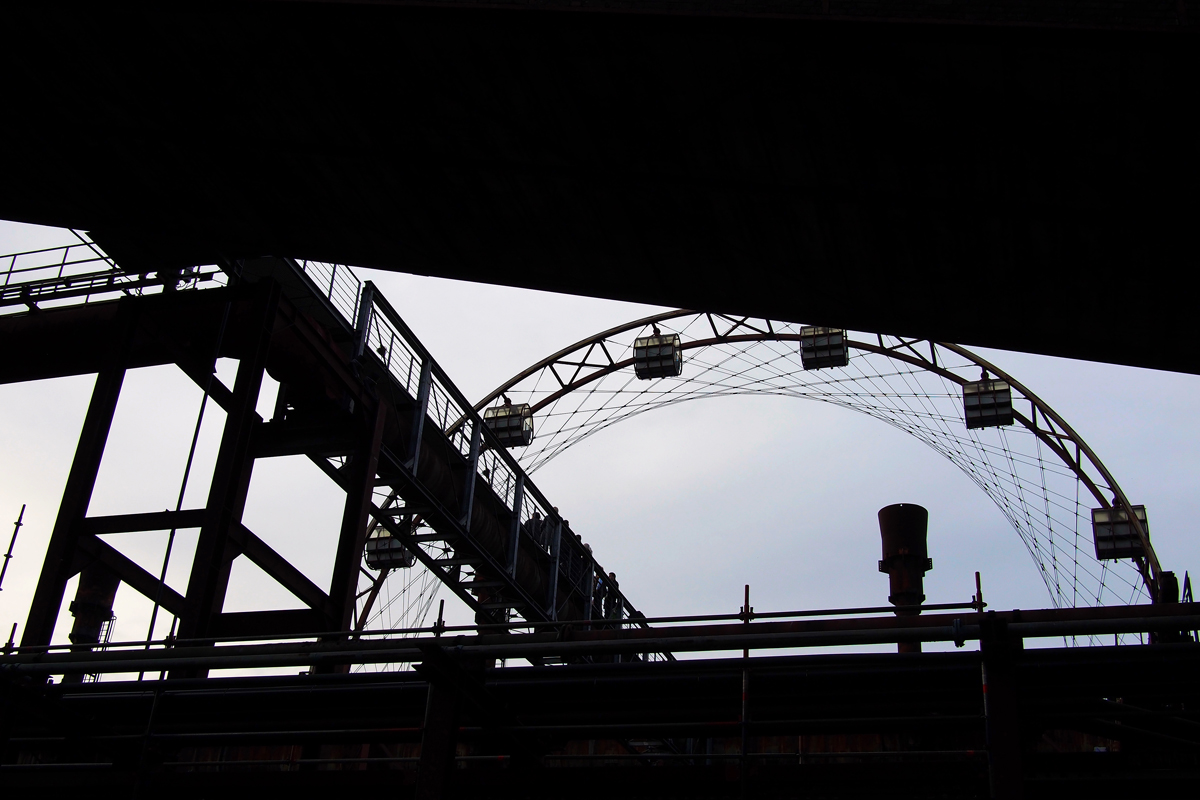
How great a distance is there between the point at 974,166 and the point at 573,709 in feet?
22.7

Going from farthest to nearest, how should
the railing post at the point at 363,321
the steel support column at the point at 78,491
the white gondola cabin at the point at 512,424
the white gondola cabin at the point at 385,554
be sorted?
the white gondola cabin at the point at 512,424
the white gondola cabin at the point at 385,554
the railing post at the point at 363,321
the steel support column at the point at 78,491

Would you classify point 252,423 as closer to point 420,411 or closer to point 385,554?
point 420,411

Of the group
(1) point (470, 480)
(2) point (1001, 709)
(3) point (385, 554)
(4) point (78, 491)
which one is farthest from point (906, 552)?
(2) point (1001, 709)

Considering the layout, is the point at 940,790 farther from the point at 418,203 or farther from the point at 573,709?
the point at 418,203

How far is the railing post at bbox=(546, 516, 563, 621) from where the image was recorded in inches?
977

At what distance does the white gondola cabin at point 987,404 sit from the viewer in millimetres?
27938

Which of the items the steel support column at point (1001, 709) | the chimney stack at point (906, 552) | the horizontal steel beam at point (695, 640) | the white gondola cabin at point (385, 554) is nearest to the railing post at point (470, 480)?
the white gondola cabin at point (385, 554)

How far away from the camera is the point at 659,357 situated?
28.4m

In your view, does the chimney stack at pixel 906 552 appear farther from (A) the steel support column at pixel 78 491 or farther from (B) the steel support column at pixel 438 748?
(B) the steel support column at pixel 438 748

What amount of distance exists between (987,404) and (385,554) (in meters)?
15.6

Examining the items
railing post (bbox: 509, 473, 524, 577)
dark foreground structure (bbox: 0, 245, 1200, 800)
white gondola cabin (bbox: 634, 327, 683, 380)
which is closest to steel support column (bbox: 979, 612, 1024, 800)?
dark foreground structure (bbox: 0, 245, 1200, 800)

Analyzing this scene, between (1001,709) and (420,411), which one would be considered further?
(420,411)

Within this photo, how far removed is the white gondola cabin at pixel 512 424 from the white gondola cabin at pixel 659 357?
316 centimetres

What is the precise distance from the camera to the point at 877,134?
11.0m
